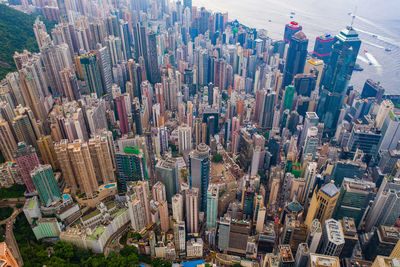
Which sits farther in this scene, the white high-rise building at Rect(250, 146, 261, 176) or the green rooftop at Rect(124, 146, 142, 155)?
the white high-rise building at Rect(250, 146, 261, 176)

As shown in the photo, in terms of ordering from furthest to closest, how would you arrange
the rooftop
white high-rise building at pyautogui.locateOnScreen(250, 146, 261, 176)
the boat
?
the boat → white high-rise building at pyautogui.locateOnScreen(250, 146, 261, 176) → the rooftop

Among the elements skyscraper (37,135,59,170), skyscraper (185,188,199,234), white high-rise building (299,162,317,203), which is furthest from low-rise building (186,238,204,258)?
skyscraper (37,135,59,170)

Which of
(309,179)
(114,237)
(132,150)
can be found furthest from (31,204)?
(309,179)

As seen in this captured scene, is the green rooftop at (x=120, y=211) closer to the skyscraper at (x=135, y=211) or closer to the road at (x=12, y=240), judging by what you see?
the skyscraper at (x=135, y=211)

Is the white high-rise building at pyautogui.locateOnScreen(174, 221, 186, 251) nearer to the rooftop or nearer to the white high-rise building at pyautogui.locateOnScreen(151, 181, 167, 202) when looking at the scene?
the white high-rise building at pyautogui.locateOnScreen(151, 181, 167, 202)

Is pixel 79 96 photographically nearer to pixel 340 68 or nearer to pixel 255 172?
pixel 255 172

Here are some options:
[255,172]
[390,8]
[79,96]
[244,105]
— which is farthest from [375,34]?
[79,96]

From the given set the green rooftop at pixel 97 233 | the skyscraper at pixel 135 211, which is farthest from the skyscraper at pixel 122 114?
the green rooftop at pixel 97 233

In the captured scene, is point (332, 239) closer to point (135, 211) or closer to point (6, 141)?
point (135, 211)
